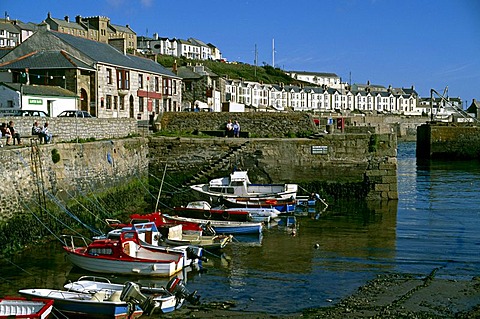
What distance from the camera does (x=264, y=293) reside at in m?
14.6

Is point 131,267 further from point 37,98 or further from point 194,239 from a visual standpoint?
point 37,98

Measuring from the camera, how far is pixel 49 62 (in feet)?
114

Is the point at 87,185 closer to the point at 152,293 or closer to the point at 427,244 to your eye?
the point at 152,293

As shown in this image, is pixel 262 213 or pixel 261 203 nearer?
pixel 262 213

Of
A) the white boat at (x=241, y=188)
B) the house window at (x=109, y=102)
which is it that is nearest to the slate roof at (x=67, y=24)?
the house window at (x=109, y=102)

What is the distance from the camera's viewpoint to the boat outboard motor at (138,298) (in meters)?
12.9

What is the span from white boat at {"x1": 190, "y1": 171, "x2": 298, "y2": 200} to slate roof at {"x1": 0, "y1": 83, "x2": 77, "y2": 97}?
9262mm

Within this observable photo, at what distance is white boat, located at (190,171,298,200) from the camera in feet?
90.0

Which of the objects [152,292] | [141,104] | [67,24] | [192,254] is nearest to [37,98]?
[141,104]

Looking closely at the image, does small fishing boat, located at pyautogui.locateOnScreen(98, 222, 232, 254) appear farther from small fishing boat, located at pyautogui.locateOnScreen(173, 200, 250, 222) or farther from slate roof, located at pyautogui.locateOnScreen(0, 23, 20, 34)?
slate roof, located at pyautogui.locateOnScreen(0, 23, 20, 34)

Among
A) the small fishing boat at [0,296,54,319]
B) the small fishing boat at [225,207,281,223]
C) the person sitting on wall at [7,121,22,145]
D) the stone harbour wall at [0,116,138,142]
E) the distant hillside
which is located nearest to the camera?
the small fishing boat at [0,296,54,319]

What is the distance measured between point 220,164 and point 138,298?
17915 mm

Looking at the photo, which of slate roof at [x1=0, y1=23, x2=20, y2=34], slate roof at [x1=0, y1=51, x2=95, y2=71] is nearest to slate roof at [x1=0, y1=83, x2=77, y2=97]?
slate roof at [x1=0, y1=51, x2=95, y2=71]

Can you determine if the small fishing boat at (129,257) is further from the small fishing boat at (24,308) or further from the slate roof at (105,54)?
the slate roof at (105,54)
